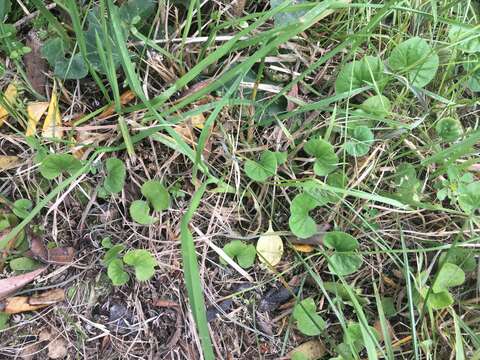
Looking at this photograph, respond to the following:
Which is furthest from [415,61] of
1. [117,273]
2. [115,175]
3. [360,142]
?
[117,273]

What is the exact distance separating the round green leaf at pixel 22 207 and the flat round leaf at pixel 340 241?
2.48 ft

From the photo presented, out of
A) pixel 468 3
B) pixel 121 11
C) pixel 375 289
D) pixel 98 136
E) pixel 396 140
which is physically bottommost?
pixel 375 289

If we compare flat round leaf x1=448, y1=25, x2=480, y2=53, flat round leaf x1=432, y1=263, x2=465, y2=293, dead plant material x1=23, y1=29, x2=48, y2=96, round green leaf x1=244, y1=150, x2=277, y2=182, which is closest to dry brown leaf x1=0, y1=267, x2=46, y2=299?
dead plant material x1=23, y1=29, x2=48, y2=96

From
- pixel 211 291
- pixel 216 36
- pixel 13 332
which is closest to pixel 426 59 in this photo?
pixel 216 36

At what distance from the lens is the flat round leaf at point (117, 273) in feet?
4.09

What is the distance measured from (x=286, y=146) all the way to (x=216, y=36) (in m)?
0.34

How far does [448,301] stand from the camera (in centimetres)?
127

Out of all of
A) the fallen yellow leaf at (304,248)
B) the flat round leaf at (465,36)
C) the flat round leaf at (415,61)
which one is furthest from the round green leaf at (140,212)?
the flat round leaf at (465,36)

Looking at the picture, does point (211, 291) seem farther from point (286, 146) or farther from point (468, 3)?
point (468, 3)

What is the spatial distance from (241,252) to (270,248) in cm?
8

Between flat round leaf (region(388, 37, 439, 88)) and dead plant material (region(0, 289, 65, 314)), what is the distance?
1053mm

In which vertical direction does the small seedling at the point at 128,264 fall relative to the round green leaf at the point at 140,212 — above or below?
below

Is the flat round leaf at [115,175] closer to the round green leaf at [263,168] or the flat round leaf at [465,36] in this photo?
the round green leaf at [263,168]

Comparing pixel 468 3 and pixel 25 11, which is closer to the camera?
pixel 25 11
